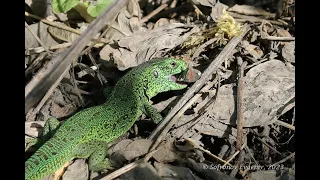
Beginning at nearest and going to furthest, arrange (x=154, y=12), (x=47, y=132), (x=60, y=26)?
(x=47, y=132), (x=60, y=26), (x=154, y=12)

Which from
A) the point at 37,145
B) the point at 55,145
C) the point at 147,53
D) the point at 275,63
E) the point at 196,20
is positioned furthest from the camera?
the point at 196,20

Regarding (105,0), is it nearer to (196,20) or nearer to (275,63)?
(196,20)

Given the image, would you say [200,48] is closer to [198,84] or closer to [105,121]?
[198,84]

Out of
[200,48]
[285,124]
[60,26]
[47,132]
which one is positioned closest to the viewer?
[285,124]

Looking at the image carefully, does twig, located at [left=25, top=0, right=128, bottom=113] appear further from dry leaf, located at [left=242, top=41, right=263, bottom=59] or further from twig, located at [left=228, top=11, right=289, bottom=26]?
twig, located at [left=228, top=11, right=289, bottom=26]

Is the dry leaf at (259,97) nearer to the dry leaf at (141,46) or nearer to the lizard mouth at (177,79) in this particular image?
the lizard mouth at (177,79)

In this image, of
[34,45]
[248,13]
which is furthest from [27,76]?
[248,13]

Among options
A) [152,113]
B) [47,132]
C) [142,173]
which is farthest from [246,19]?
[47,132]
